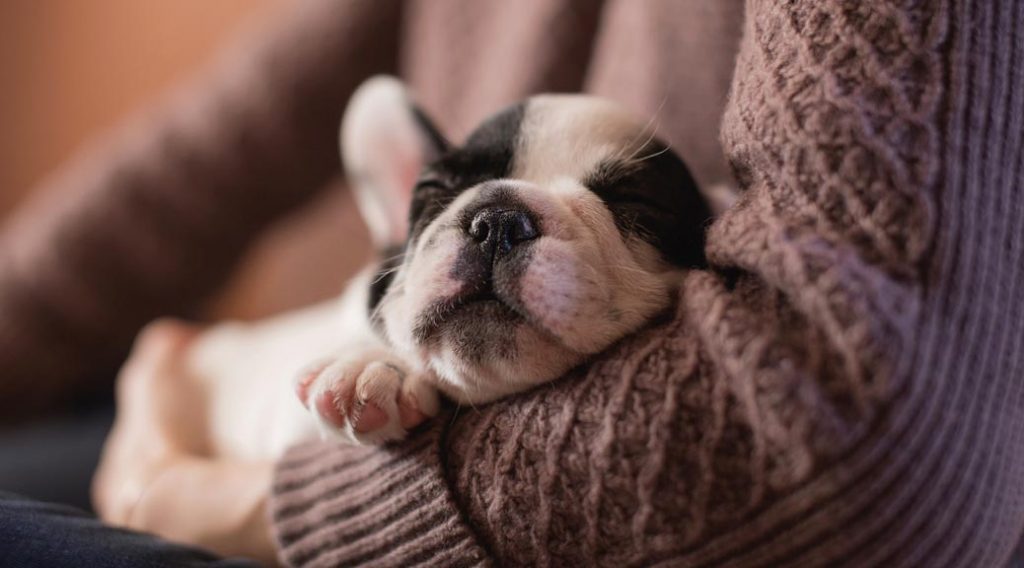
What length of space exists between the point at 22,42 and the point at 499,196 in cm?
197

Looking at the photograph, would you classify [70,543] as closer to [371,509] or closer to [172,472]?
[371,509]

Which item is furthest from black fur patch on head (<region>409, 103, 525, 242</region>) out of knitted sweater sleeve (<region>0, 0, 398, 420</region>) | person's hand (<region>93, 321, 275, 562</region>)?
knitted sweater sleeve (<region>0, 0, 398, 420</region>)

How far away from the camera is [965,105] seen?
0.48m

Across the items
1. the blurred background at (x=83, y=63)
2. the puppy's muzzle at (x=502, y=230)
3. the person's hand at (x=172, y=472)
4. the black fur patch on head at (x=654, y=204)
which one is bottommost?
the person's hand at (x=172, y=472)

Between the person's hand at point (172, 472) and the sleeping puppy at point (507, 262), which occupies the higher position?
the sleeping puppy at point (507, 262)

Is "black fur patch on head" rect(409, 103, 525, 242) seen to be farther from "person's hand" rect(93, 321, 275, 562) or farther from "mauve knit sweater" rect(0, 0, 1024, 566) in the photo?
"person's hand" rect(93, 321, 275, 562)

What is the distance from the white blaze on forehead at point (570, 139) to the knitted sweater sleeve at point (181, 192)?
27.0 inches

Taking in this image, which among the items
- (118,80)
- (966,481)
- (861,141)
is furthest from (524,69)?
(118,80)

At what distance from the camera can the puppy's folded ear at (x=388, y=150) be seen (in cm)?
92

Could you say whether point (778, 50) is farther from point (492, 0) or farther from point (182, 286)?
point (182, 286)

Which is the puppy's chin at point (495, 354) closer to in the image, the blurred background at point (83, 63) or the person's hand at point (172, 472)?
the person's hand at point (172, 472)

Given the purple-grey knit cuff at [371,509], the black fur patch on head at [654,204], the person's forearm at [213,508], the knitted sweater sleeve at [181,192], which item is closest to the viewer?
the purple-grey knit cuff at [371,509]

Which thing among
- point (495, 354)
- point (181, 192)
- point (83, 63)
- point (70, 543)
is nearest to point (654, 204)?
point (495, 354)

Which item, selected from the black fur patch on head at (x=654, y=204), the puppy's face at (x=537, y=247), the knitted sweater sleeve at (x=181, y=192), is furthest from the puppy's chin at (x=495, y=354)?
the knitted sweater sleeve at (x=181, y=192)
